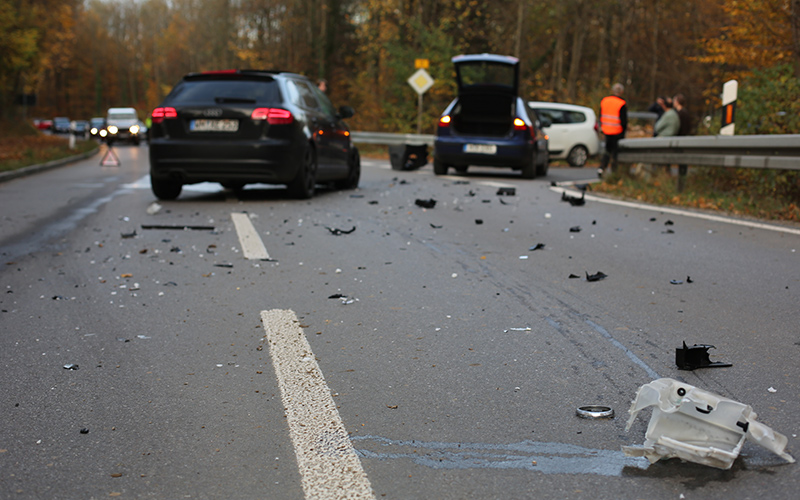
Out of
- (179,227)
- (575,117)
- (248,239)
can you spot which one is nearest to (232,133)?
(179,227)

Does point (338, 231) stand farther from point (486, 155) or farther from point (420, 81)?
point (420, 81)

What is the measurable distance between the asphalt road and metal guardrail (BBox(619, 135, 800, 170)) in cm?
183

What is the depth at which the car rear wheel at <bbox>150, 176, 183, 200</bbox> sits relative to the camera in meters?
12.4

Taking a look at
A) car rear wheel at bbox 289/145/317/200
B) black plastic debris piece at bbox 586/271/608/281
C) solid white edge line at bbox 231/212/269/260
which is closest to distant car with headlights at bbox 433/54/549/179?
car rear wheel at bbox 289/145/317/200

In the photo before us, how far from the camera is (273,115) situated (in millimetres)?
11859

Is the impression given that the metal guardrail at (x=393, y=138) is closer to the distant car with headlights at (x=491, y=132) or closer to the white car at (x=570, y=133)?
the white car at (x=570, y=133)

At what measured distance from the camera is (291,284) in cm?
618

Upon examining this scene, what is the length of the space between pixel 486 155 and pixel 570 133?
7.64m

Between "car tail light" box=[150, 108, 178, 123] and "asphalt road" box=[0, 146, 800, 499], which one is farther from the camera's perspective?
"car tail light" box=[150, 108, 178, 123]

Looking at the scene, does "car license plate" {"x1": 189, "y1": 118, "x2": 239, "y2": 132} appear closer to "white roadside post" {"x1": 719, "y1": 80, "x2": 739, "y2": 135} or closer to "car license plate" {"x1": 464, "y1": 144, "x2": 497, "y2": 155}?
"car license plate" {"x1": 464, "y1": 144, "x2": 497, "y2": 155}

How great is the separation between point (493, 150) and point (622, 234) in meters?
8.67

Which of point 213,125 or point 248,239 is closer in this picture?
point 248,239

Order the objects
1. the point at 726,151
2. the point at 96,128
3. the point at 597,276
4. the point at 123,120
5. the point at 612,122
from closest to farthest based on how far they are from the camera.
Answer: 1. the point at 597,276
2. the point at 726,151
3. the point at 612,122
4. the point at 123,120
5. the point at 96,128

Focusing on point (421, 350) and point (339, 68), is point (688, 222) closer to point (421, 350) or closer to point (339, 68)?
point (421, 350)
